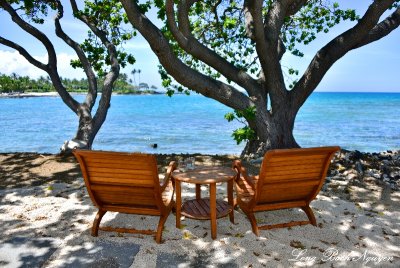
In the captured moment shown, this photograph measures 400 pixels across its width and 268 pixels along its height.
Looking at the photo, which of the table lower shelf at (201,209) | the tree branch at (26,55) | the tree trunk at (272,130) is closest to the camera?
the table lower shelf at (201,209)

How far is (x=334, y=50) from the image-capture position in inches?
359

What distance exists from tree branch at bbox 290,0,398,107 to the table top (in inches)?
200

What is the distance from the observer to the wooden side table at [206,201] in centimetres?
463

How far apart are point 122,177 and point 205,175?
122 cm

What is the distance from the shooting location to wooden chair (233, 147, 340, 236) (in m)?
4.32

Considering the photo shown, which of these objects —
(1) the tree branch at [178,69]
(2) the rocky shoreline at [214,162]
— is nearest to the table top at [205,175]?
(2) the rocky shoreline at [214,162]

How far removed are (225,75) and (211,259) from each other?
616cm

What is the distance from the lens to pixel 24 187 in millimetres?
7168

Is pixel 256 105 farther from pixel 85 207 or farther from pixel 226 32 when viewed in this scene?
pixel 85 207

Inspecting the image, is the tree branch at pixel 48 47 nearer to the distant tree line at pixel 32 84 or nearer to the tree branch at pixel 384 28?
the tree branch at pixel 384 28

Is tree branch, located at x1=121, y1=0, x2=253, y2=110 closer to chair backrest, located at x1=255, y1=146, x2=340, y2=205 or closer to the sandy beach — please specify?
the sandy beach

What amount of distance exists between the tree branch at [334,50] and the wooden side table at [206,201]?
16.8ft

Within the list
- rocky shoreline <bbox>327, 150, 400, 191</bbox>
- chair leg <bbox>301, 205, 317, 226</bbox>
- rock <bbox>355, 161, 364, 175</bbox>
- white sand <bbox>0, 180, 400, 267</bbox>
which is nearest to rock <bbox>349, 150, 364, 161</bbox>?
rocky shoreline <bbox>327, 150, 400, 191</bbox>

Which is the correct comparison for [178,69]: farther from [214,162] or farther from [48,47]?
[48,47]
